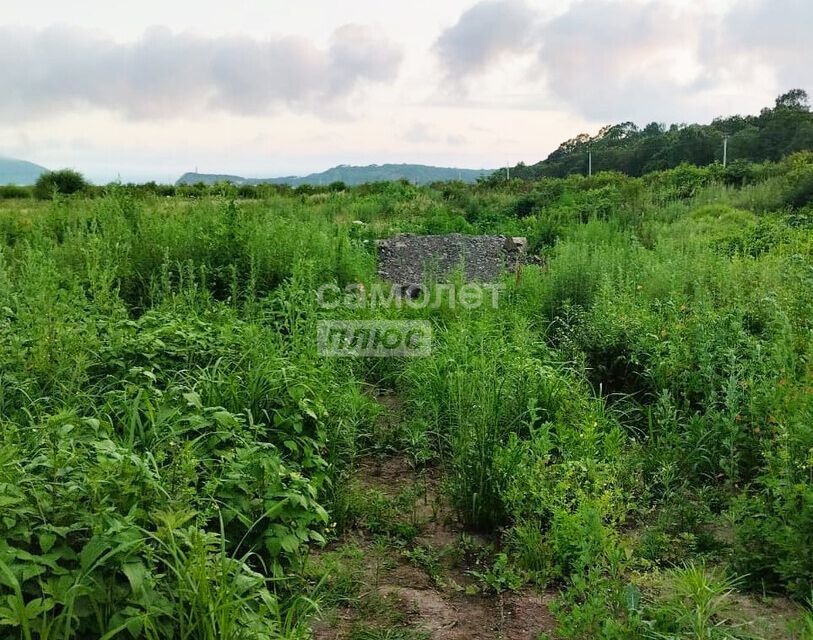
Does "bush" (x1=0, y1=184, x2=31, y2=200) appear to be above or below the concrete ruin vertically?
above

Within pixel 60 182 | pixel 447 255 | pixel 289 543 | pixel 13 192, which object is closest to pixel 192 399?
pixel 289 543

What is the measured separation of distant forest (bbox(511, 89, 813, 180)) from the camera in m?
29.2

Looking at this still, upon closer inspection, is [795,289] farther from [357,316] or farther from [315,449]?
[315,449]

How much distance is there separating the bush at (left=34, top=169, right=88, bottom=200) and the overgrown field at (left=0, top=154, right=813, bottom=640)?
16.8m

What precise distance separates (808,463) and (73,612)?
2.72 meters

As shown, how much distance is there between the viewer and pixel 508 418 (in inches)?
143

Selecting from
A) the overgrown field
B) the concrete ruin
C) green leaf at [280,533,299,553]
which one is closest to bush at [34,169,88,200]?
the concrete ruin

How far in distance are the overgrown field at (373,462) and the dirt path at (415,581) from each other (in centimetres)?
2

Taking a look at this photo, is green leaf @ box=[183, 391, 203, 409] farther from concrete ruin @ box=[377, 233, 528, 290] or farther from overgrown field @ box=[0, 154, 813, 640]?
concrete ruin @ box=[377, 233, 528, 290]

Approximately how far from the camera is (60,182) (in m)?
21.6

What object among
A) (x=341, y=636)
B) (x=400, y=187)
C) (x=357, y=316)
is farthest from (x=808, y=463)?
(x=400, y=187)

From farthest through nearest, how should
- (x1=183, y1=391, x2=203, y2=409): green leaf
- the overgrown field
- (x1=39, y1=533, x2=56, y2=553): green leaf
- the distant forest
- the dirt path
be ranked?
the distant forest, (x1=183, y1=391, x2=203, y2=409): green leaf, the dirt path, the overgrown field, (x1=39, y1=533, x2=56, y2=553): green leaf

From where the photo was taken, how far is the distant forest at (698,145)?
29203mm

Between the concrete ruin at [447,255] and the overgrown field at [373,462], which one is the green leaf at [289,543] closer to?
the overgrown field at [373,462]
